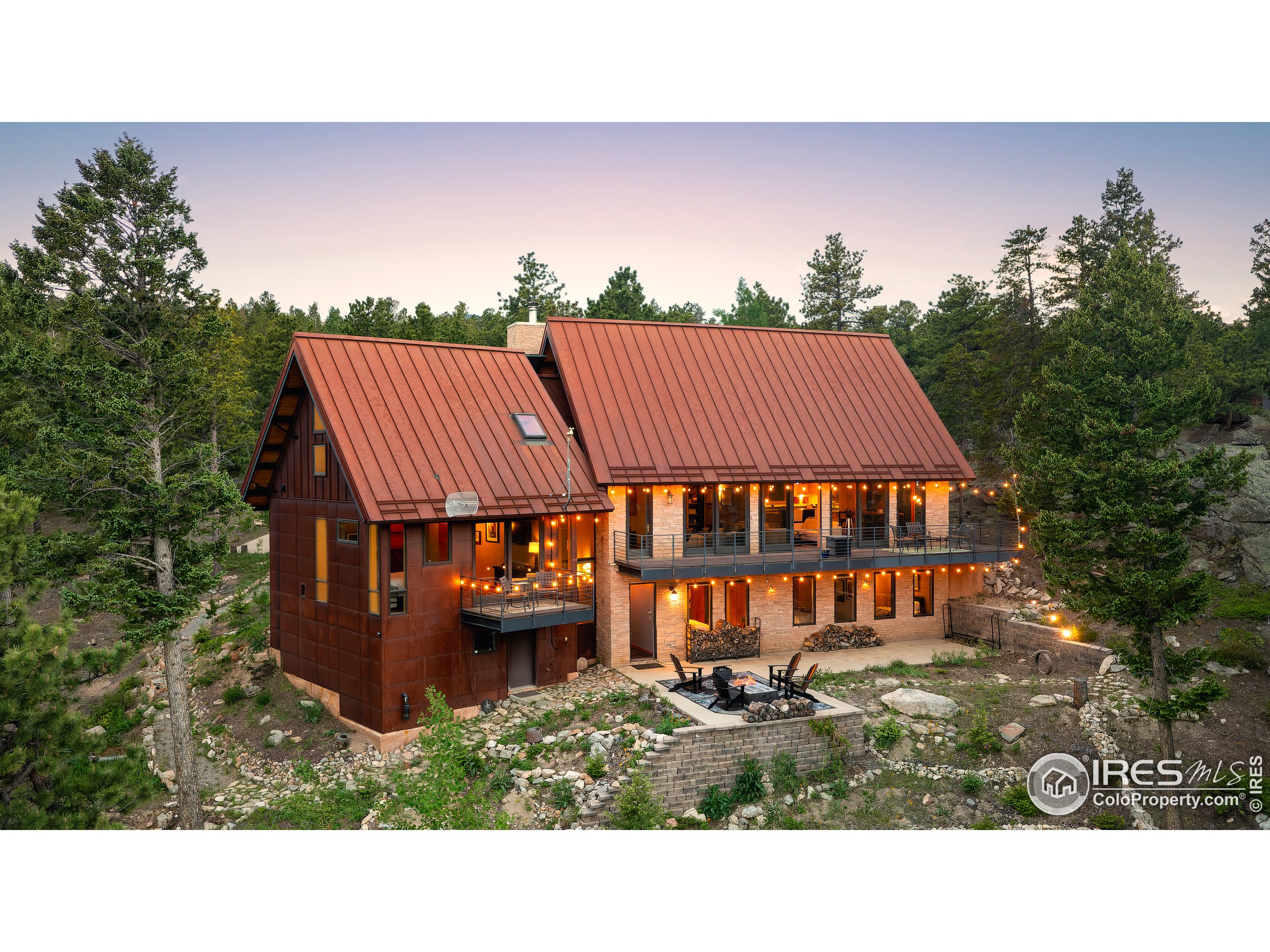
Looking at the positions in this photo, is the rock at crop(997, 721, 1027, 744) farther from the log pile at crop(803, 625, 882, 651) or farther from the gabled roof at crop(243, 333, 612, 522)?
the gabled roof at crop(243, 333, 612, 522)

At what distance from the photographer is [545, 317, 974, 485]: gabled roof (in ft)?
63.3

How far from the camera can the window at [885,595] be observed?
69.8 feet

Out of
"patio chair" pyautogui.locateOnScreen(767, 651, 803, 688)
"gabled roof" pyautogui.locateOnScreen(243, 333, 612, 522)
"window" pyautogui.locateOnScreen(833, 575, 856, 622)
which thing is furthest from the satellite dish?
"window" pyautogui.locateOnScreen(833, 575, 856, 622)

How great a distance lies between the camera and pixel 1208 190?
15.0 metres

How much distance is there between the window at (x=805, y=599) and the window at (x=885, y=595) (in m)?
2.09

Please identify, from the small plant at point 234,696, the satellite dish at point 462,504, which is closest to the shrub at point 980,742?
the satellite dish at point 462,504

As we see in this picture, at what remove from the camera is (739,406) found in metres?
21.0

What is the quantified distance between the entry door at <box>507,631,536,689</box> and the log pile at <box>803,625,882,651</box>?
7.50 m

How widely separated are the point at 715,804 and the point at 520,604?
19.0 ft

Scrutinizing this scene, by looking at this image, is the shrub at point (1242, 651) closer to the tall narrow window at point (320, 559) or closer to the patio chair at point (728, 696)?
the patio chair at point (728, 696)
